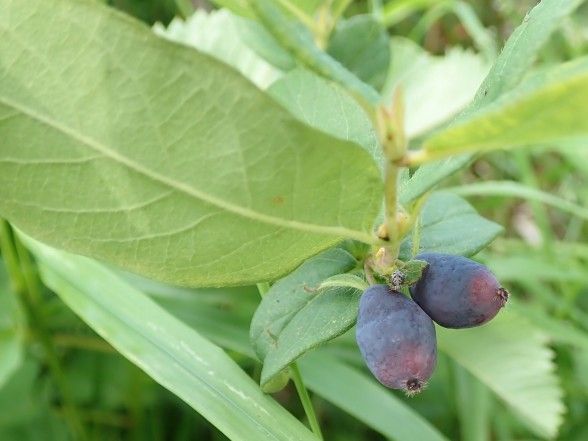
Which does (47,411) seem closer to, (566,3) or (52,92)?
(52,92)

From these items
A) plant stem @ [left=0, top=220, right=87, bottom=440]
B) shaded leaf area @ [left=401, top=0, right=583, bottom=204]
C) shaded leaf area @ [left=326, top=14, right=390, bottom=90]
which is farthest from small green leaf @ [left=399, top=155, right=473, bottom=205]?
plant stem @ [left=0, top=220, right=87, bottom=440]

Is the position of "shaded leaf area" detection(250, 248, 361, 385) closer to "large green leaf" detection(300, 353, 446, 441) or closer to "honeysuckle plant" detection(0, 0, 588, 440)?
"honeysuckle plant" detection(0, 0, 588, 440)

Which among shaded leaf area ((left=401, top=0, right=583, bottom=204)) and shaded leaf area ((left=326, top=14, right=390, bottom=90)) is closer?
shaded leaf area ((left=401, top=0, right=583, bottom=204))

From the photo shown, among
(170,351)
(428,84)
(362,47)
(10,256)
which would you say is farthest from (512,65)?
(428,84)

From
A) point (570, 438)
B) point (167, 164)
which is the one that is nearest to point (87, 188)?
point (167, 164)

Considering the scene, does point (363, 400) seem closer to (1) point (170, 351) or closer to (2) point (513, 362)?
(2) point (513, 362)

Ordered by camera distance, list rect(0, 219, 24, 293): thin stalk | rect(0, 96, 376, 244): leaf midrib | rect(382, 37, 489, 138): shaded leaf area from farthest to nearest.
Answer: rect(382, 37, 489, 138): shaded leaf area < rect(0, 219, 24, 293): thin stalk < rect(0, 96, 376, 244): leaf midrib
